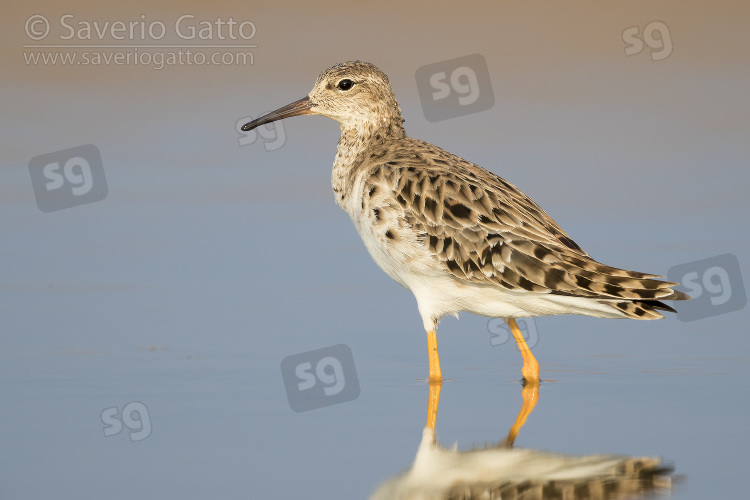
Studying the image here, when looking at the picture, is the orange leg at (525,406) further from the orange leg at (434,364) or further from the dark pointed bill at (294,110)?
the dark pointed bill at (294,110)

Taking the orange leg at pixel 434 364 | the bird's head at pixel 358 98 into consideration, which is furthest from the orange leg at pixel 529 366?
the bird's head at pixel 358 98

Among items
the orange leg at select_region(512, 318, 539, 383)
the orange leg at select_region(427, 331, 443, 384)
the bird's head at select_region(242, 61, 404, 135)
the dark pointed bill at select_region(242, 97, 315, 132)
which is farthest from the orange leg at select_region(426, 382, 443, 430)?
the dark pointed bill at select_region(242, 97, 315, 132)

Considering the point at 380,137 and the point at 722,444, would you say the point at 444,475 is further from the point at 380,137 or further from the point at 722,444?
the point at 380,137

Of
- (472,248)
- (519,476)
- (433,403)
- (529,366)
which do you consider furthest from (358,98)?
(519,476)

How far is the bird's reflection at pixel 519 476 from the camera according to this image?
6.89m

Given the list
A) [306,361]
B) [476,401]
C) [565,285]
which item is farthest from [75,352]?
[565,285]

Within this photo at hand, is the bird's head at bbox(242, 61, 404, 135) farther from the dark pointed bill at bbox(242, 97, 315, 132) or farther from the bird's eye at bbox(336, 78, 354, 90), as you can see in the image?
the dark pointed bill at bbox(242, 97, 315, 132)

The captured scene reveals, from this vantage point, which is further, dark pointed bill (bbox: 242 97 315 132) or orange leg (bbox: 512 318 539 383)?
dark pointed bill (bbox: 242 97 315 132)

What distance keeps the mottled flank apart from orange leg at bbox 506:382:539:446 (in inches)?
24.7

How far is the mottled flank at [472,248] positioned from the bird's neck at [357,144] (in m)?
0.19

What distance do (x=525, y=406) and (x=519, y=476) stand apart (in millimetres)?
2136

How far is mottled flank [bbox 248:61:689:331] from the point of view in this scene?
31.1 ft

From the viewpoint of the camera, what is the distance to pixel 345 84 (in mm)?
11602

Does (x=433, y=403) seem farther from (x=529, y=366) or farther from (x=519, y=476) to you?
(x=519, y=476)
